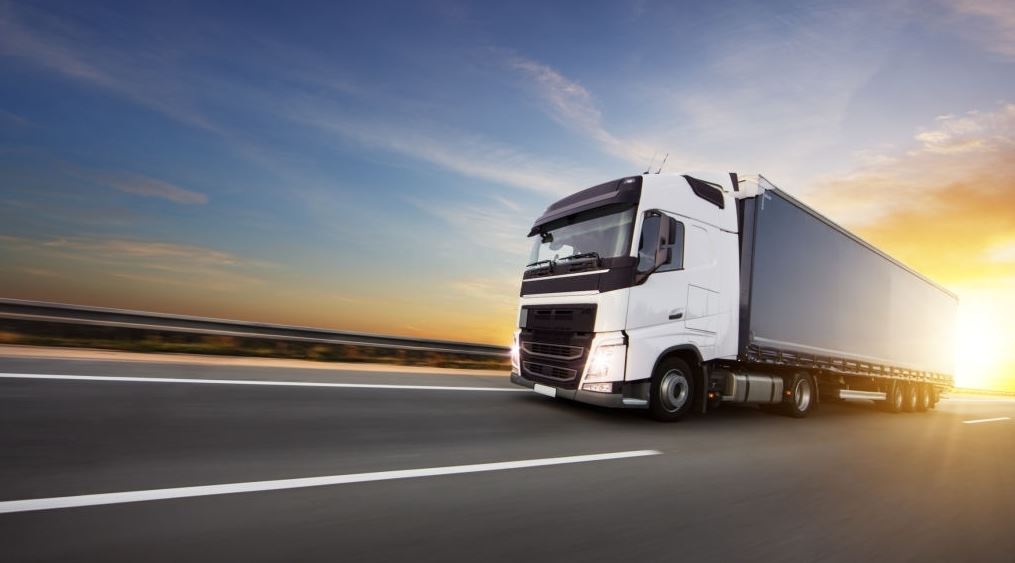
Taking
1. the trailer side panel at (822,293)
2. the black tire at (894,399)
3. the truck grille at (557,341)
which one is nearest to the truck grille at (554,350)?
the truck grille at (557,341)

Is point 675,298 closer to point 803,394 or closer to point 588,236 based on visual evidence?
point 588,236

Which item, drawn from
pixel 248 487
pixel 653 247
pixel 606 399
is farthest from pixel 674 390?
pixel 248 487

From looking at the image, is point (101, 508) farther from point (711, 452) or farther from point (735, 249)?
point (735, 249)

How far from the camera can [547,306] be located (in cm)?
720

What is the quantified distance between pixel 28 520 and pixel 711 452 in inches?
209

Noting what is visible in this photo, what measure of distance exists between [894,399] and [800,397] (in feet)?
17.0

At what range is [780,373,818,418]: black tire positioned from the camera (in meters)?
8.84

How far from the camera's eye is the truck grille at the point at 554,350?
6629mm

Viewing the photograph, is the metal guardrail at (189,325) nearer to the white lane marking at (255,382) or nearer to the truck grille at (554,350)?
the white lane marking at (255,382)

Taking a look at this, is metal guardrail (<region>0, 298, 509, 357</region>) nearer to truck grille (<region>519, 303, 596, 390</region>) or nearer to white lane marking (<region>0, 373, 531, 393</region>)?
white lane marking (<region>0, 373, 531, 393</region>)

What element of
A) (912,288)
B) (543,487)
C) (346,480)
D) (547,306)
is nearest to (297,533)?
(346,480)

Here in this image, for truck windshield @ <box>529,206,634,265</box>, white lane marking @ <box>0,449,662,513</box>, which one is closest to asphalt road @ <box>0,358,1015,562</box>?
white lane marking @ <box>0,449,662,513</box>

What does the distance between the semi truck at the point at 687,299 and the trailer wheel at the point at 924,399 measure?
5.59 meters

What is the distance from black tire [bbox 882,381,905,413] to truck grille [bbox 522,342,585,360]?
9.69 metres
